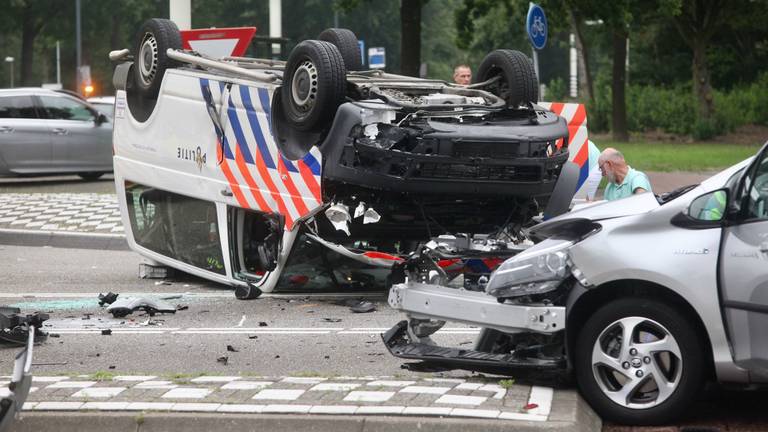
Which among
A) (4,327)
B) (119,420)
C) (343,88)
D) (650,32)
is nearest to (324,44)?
(343,88)

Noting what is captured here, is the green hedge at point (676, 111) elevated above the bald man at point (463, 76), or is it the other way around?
the bald man at point (463, 76)

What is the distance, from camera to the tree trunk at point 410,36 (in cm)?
2569

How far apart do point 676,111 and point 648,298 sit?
1527 inches

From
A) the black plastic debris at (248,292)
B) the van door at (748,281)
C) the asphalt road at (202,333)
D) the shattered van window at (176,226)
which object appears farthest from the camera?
the shattered van window at (176,226)

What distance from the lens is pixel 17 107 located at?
23.4 metres

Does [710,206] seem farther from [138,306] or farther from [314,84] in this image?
[138,306]

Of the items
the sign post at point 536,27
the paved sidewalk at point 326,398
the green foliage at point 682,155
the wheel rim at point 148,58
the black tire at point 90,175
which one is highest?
the sign post at point 536,27

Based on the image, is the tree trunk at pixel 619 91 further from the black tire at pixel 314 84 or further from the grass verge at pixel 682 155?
the black tire at pixel 314 84

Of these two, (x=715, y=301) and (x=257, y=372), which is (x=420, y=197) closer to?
(x=257, y=372)

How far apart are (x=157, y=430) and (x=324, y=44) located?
178 inches

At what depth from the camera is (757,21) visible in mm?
44750

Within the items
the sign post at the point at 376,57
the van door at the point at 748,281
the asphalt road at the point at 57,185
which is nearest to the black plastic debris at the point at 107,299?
the van door at the point at 748,281

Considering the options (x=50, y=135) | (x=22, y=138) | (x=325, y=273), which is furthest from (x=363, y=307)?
(x=50, y=135)

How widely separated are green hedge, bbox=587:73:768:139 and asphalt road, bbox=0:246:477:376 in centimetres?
3161
